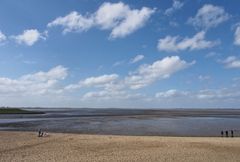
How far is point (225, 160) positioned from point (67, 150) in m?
11.1

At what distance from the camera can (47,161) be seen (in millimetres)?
18938

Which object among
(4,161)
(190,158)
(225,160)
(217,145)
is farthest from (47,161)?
(217,145)

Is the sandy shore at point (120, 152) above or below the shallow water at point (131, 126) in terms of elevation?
below

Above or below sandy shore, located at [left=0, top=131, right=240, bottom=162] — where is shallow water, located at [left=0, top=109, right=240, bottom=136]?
above

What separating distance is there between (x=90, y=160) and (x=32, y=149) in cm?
687

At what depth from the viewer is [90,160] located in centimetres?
1938

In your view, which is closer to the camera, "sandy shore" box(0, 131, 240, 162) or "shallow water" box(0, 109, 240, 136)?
"sandy shore" box(0, 131, 240, 162)

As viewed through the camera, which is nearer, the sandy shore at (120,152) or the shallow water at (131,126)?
the sandy shore at (120,152)

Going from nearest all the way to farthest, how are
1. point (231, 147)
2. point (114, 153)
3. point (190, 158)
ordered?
point (190, 158) → point (114, 153) → point (231, 147)

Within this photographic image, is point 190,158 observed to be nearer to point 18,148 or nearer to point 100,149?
point 100,149

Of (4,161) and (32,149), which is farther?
(32,149)

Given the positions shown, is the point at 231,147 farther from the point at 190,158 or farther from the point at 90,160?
the point at 90,160

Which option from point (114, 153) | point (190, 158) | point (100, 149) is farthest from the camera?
point (100, 149)

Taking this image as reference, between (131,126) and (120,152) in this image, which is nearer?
(120,152)
